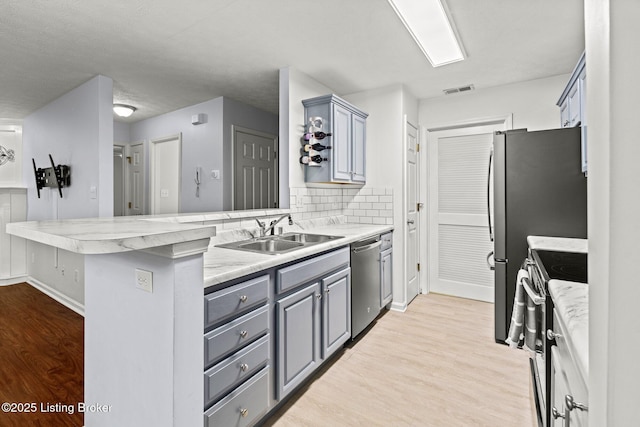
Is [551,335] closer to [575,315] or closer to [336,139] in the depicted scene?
[575,315]

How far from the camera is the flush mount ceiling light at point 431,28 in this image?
2.06 metres

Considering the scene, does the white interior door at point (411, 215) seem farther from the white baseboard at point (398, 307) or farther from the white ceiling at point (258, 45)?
the white ceiling at point (258, 45)

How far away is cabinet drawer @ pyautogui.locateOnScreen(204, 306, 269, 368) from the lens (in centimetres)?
133

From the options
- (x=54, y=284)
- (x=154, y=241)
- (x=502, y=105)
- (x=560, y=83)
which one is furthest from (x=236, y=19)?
(x=54, y=284)

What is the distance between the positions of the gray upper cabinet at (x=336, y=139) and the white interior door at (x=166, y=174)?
236 centimetres

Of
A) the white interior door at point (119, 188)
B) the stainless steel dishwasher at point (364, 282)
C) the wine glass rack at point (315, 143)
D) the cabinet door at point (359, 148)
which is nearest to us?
the stainless steel dishwasher at point (364, 282)

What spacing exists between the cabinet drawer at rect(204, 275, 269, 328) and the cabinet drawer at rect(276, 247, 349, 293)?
0.39 ft

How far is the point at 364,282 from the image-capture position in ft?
8.86

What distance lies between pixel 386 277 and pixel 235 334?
2075 millimetres

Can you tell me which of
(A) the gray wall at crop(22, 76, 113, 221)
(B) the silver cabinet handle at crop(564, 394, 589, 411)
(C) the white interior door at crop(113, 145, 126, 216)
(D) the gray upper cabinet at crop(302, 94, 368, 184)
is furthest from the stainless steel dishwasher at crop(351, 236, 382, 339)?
(C) the white interior door at crop(113, 145, 126, 216)

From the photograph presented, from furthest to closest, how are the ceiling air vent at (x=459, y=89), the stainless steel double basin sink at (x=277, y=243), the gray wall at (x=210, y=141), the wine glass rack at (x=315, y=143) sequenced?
the gray wall at (x=210, y=141) < the ceiling air vent at (x=459, y=89) < the wine glass rack at (x=315, y=143) < the stainless steel double basin sink at (x=277, y=243)

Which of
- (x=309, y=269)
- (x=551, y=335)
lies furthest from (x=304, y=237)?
(x=551, y=335)

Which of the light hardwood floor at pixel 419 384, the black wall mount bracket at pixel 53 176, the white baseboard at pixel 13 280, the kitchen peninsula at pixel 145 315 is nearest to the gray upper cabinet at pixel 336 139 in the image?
the light hardwood floor at pixel 419 384

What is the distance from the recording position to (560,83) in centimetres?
317
